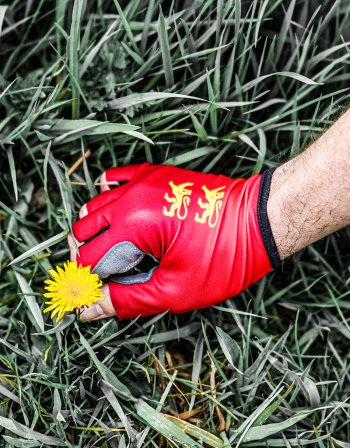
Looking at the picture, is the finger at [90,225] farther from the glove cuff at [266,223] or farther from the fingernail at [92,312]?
the glove cuff at [266,223]

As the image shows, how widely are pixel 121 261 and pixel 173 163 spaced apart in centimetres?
35

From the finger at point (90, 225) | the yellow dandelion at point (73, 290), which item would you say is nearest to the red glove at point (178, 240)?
the finger at point (90, 225)

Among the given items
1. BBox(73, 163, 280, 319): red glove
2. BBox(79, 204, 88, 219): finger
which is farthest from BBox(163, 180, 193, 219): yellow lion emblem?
BBox(79, 204, 88, 219): finger

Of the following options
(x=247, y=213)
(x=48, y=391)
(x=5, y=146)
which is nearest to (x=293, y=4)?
(x=247, y=213)

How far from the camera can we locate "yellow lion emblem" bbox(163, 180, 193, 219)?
4.83ft

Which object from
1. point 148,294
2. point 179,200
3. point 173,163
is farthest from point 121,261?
point 173,163

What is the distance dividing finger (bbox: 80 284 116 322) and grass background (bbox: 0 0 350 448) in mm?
30

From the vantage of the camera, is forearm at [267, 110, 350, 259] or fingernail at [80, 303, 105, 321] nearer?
forearm at [267, 110, 350, 259]

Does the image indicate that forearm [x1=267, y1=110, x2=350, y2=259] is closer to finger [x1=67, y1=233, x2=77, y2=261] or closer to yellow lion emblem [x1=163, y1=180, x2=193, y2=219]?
yellow lion emblem [x1=163, y1=180, x2=193, y2=219]

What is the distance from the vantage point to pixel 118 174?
1588 millimetres

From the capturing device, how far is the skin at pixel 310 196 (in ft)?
4.55

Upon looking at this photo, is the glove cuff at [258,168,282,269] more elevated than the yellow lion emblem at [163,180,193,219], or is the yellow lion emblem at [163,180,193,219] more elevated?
the yellow lion emblem at [163,180,193,219]

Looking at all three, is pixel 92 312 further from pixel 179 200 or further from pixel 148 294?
pixel 179 200

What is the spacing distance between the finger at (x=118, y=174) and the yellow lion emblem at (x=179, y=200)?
0.45 feet
